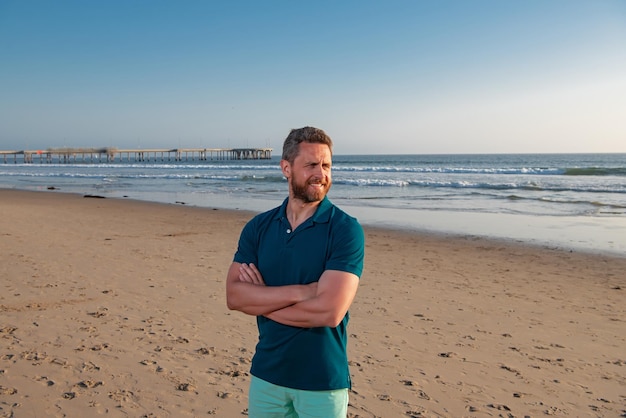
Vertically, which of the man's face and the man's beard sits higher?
the man's face

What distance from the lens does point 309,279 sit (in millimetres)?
2111

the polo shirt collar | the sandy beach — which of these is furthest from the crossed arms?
the sandy beach

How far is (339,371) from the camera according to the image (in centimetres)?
211

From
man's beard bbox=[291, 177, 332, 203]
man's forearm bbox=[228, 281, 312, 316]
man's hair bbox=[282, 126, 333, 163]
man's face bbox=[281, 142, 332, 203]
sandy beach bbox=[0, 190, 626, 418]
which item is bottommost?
sandy beach bbox=[0, 190, 626, 418]

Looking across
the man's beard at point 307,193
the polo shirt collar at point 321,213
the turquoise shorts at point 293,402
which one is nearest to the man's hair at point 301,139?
the man's beard at point 307,193

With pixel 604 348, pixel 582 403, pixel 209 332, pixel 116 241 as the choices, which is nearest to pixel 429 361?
pixel 582 403

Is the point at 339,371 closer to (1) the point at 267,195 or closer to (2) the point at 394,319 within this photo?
(2) the point at 394,319

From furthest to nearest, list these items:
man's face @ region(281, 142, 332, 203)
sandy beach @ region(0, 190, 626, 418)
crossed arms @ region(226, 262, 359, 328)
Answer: sandy beach @ region(0, 190, 626, 418)
man's face @ region(281, 142, 332, 203)
crossed arms @ region(226, 262, 359, 328)

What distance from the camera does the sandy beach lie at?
3920 millimetres

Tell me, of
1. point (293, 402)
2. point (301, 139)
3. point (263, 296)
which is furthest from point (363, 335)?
point (301, 139)

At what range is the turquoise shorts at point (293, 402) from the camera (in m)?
2.08

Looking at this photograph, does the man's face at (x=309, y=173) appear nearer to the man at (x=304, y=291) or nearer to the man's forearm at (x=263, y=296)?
the man at (x=304, y=291)

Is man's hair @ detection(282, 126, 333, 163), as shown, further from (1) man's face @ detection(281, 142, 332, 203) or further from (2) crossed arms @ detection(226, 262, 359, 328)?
(2) crossed arms @ detection(226, 262, 359, 328)

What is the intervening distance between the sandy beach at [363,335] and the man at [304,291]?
1.78 meters
